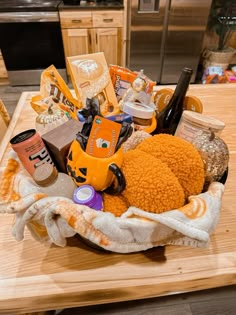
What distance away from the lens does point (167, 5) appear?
2.02 m

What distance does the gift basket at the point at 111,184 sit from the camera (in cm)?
33

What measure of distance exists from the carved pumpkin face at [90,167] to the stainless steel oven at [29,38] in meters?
2.19

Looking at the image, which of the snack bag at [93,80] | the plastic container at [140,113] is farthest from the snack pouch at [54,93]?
the plastic container at [140,113]

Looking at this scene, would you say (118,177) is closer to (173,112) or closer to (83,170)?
(83,170)

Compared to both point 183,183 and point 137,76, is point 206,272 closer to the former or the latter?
point 183,183

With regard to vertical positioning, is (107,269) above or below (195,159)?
below

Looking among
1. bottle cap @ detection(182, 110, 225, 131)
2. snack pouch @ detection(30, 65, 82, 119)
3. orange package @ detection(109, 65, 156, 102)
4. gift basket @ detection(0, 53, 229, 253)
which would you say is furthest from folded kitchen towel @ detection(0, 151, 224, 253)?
orange package @ detection(109, 65, 156, 102)

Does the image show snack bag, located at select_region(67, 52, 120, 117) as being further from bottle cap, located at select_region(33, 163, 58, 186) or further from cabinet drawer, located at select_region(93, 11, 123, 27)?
cabinet drawer, located at select_region(93, 11, 123, 27)

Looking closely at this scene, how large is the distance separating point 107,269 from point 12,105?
2.20 metres

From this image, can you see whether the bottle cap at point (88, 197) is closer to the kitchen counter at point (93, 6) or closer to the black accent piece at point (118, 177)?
the black accent piece at point (118, 177)

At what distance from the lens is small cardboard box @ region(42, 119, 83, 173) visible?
1.40 ft

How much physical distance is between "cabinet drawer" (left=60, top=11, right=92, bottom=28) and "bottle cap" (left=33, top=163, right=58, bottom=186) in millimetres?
2216

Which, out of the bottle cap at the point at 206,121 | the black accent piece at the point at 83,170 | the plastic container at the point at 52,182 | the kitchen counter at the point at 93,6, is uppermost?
the kitchen counter at the point at 93,6

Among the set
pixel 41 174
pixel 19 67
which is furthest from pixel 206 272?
pixel 19 67
